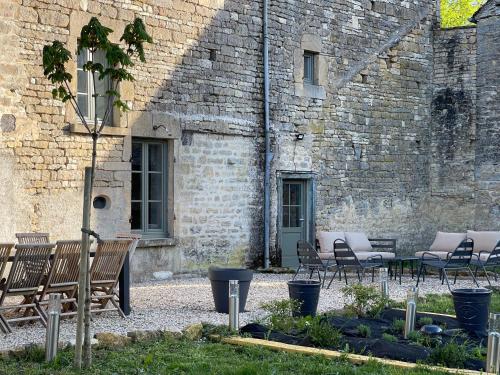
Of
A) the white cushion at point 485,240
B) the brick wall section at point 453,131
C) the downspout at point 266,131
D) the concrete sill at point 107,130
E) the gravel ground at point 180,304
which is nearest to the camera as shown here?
the gravel ground at point 180,304

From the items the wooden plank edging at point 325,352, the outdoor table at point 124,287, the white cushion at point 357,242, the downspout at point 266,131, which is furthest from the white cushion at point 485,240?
the wooden plank edging at point 325,352

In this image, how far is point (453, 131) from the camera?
1709 centimetres

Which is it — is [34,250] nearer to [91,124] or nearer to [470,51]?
[91,124]

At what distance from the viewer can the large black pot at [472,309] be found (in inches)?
307

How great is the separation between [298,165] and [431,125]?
4036mm

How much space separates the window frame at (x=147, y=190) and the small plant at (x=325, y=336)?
5.59 meters

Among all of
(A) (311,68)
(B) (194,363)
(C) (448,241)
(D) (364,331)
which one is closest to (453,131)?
(A) (311,68)

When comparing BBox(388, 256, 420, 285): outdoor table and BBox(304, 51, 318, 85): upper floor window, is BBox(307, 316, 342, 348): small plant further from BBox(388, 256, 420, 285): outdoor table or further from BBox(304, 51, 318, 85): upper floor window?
BBox(304, 51, 318, 85): upper floor window

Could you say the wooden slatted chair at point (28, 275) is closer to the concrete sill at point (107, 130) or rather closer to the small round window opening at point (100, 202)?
the concrete sill at point (107, 130)

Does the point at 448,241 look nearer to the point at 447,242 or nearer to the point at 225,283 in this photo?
the point at 447,242

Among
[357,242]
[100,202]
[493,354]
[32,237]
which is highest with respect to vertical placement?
[100,202]

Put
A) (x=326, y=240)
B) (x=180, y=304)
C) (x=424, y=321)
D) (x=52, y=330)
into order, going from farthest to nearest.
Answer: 1. (x=326, y=240)
2. (x=180, y=304)
3. (x=424, y=321)
4. (x=52, y=330)

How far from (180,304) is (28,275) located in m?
2.43

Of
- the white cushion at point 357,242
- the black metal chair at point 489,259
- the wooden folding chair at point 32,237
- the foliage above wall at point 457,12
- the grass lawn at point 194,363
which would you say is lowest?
the grass lawn at point 194,363
